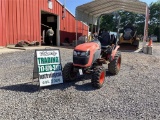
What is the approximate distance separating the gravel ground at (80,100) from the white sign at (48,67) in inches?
6.8

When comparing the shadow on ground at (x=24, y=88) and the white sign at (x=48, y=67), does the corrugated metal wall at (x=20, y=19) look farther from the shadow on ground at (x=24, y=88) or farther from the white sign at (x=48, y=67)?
the white sign at (x=48, y=67)

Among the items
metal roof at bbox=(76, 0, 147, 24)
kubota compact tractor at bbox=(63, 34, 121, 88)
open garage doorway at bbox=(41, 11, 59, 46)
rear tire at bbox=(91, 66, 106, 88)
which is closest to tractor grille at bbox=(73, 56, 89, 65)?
kubota compact tractor at bbox=(63, 34, 121, 88)

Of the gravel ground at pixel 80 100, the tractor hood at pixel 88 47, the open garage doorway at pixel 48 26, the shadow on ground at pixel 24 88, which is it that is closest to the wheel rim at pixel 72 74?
the gravel ground at pixel 80 100

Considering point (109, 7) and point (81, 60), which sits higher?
point (109, 7)

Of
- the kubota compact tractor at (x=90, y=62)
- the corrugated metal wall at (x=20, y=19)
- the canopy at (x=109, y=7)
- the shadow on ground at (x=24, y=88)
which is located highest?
the canopy at (x=109, y=7)

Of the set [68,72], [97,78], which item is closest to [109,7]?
[68,72]

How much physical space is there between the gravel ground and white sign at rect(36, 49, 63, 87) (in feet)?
0.57

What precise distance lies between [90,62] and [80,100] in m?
1.28

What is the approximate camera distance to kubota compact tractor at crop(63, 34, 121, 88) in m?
5.56

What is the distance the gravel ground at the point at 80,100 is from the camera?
156 inches

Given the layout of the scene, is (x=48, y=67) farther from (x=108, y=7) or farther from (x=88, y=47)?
(x=108, y=7)

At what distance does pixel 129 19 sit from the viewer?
181 feet

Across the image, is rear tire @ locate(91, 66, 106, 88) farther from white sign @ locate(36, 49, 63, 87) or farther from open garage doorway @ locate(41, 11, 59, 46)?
open garage doorway @ locate(41, 11, 59, 46)

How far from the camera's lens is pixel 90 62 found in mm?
5727
